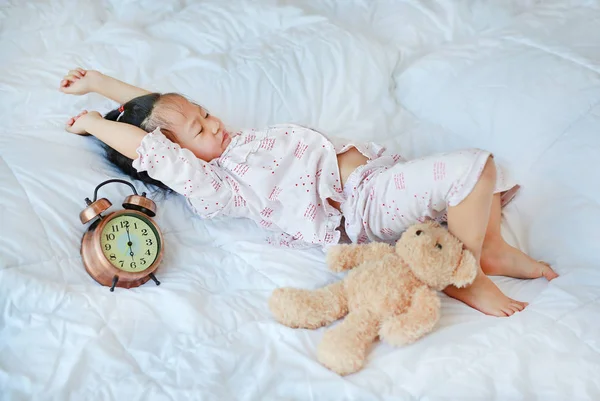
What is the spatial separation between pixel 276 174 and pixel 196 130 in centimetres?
19

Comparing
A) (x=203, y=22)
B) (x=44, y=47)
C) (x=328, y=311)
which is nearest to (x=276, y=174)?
(x=328, y=311)

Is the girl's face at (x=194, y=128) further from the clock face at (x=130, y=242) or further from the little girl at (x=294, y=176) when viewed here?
the clock face at (x=130, y=242)

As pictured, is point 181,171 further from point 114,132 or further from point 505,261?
point 505,261

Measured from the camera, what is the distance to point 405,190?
1.14 meters

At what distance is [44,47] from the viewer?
1557 millimetres

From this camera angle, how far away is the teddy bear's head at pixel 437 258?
1007 millimetres

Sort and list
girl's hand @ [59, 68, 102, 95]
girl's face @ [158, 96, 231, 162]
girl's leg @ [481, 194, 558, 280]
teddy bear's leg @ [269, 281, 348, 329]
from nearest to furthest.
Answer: teddy bear's leg @ [269, 281, 348, 329] < girl's leg @ [481, 194, 558, 280] < girl's face @ [158, 96, 231, 162] < girl's hand @ [59, 68, 102, 95]

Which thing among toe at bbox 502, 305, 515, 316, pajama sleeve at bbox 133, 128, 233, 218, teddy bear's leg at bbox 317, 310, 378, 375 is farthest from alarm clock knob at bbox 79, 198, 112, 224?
toe at bbox 502, 305, 515, 316

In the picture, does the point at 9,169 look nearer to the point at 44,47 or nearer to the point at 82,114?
the point at 82,114

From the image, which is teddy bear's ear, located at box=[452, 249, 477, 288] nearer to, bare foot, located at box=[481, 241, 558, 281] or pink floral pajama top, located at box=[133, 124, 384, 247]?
bare foot, located at box=[481, 241, 558, 281]

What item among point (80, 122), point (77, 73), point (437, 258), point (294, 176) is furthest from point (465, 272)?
point (77, 73)

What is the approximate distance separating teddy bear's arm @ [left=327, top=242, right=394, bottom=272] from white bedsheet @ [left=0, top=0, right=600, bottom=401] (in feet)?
0.19

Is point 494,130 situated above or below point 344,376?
above

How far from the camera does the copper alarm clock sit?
3.54ft
